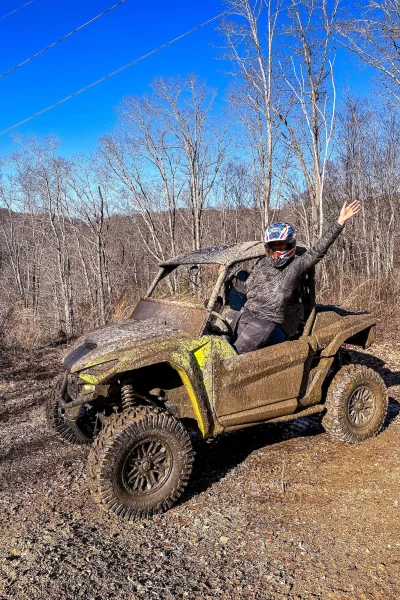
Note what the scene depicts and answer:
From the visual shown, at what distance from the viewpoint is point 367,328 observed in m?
5.19

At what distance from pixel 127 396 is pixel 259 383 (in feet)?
3.78

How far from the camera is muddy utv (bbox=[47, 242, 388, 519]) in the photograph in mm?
3523

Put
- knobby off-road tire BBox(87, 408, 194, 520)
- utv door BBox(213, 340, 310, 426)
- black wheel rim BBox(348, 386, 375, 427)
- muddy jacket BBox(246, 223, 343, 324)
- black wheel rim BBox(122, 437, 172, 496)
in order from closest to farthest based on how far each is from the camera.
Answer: knobby off-road tire BBox(87, 408, 194, 520)
black wheel rim BBox(122, 437, 172, 496)
utv door BBox(213, 340, 310, 426)
muddy jacket BBox(246, 223, 343, 324)
black wheel rim BBox(348, 386, 375, 427)

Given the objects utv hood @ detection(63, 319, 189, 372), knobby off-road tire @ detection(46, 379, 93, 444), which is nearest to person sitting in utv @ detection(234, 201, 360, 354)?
utv hood @ detection(63, 319, 189, 372)

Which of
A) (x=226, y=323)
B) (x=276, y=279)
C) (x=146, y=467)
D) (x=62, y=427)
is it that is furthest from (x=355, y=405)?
(x=62, y=427)

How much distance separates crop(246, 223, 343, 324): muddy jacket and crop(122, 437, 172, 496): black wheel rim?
59.9 inches

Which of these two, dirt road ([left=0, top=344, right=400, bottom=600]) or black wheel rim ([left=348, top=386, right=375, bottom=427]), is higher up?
black wheel rim ([left=348, top=386, right=375, bottom=427])

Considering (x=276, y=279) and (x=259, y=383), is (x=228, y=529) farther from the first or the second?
(x=276, y=279)

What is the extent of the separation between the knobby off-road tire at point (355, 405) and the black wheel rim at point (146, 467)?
184 centimetres

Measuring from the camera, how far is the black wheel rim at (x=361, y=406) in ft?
15.6

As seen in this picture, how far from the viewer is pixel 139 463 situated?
355 cm

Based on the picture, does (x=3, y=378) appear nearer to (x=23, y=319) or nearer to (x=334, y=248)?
(x=23, y=319)

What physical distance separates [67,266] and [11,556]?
22.9 meters

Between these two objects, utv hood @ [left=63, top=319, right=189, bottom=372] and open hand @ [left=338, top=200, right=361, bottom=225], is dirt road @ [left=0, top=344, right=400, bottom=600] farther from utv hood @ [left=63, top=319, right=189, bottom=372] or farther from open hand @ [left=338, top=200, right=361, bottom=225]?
open hand @ [left=338, top=200, right=361, bottom=225]
